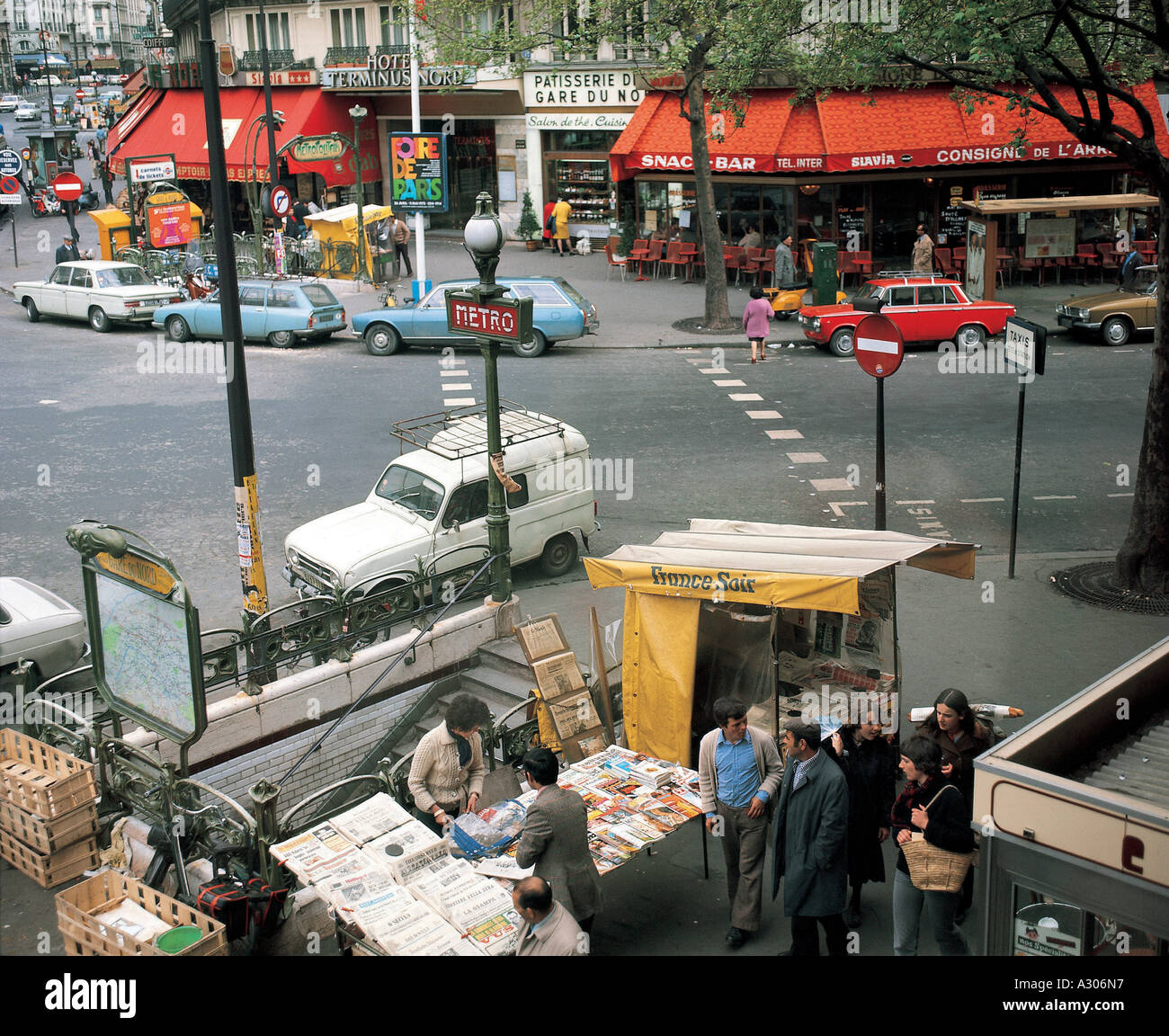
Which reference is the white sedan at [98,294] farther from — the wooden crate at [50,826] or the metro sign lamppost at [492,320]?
the wooden crate at [50,826]

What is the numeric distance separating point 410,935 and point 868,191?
2942cm

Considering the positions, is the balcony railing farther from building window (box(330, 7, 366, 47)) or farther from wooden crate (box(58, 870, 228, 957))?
wooden crate (box(58, 870, 228, 957))

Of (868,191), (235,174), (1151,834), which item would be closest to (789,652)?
(1151,834)

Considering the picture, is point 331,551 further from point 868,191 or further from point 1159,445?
point 868,191

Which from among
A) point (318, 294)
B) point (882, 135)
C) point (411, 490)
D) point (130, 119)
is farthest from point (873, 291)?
point (130, 119)

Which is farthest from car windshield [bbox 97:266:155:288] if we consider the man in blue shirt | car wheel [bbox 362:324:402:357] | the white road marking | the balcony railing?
the man in blue shirt

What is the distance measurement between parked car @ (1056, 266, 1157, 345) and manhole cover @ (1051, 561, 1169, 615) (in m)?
12.3

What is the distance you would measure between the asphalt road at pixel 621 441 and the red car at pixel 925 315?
22.8 inches

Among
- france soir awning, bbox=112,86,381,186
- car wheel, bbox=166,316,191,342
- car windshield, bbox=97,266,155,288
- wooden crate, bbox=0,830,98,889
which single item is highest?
france soir awning, bbox=112,86,381,186

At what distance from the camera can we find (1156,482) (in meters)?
13.3

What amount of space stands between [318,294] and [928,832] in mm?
22691

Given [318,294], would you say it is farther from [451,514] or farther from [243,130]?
[243,130]

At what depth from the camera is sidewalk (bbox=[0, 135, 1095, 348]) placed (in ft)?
90.2

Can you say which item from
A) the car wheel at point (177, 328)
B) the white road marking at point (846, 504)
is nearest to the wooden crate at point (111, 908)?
the white road marking at point (846, 504)
